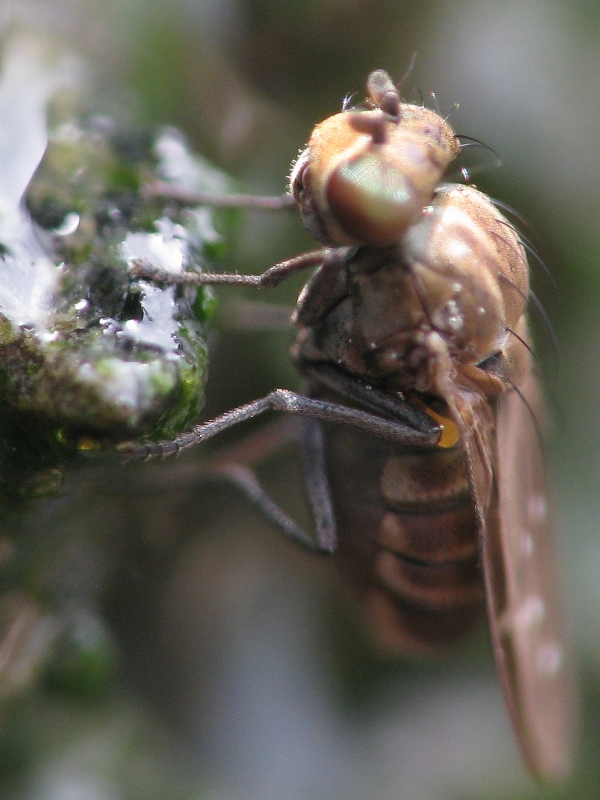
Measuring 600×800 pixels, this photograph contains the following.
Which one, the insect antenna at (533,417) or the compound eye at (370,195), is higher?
the compound eye at (370,195)

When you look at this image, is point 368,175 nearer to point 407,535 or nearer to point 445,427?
point 445,427

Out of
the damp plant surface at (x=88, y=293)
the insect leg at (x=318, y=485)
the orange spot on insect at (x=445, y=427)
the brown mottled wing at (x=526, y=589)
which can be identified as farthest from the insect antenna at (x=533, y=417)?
the damp plant surface at (x=88, y=293)

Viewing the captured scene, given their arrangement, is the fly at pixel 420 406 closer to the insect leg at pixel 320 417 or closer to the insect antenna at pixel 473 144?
the insect leg at pixel 320 417

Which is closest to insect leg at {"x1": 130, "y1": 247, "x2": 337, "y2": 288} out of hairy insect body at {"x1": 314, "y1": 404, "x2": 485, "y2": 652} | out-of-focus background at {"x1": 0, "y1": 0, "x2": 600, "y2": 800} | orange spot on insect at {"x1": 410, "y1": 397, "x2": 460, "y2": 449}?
out-of-focus background at {"x1": 0, "y1": 0, "x2": 600, "y2": 800}

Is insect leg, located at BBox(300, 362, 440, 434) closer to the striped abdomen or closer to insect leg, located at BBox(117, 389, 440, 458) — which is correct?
insect leg, located at BBox(117, 389, 440, 458)

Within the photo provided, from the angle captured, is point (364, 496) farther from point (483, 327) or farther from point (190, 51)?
point (190, 51)
